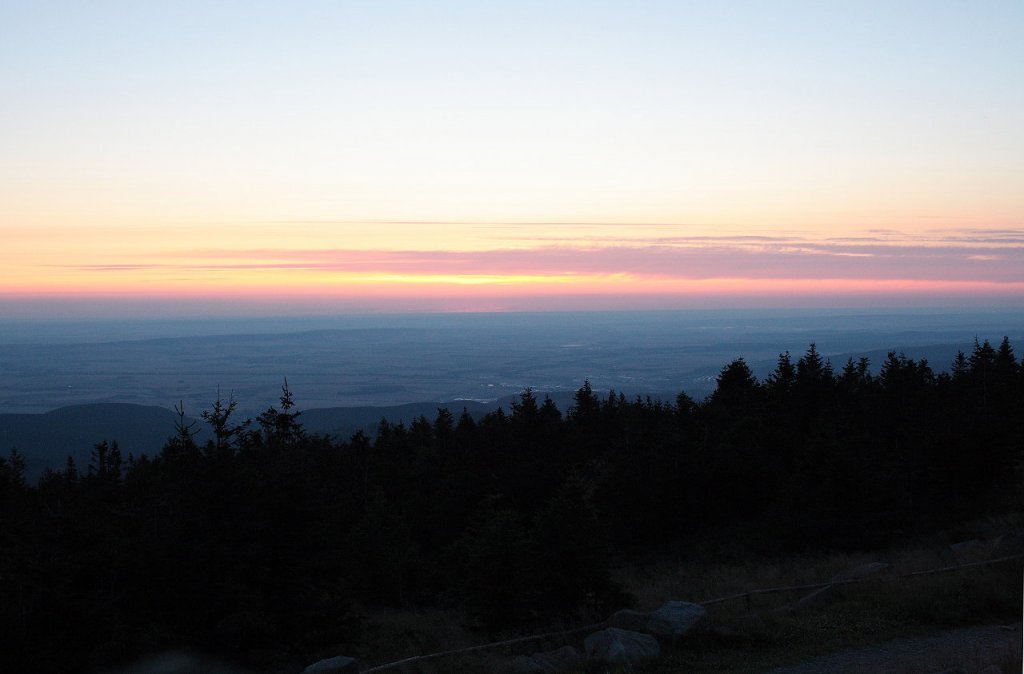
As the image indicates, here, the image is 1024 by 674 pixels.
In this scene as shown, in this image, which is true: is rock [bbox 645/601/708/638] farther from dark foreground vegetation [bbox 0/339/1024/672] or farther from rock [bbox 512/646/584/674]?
dark foreground vegetation [bbox 0/339/1024/672]

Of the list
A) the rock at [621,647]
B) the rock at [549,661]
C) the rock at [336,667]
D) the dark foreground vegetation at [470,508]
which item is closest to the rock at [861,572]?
the dark foreground vegetation at [470,508]

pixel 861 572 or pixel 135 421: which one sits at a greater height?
pixel 861 572

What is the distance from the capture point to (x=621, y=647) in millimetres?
9641

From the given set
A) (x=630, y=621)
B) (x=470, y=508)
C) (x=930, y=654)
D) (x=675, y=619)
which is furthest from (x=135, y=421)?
(x=930, y=654)

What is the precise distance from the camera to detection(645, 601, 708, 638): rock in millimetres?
10336

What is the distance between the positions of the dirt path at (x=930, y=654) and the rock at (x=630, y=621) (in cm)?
188

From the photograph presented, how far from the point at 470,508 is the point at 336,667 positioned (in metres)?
17.1

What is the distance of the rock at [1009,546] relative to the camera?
1307 cm

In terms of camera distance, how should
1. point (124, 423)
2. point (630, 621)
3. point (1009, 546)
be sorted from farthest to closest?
point (124, 423) → point (1009, 546) → point (630, 621)

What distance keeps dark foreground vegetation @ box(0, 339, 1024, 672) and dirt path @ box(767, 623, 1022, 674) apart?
4.10 m

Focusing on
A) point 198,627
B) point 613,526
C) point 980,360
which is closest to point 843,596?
point 198,627

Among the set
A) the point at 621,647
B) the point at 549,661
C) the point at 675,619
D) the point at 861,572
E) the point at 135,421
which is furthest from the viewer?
the point at 135,421

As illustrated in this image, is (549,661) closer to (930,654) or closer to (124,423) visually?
(930,654)

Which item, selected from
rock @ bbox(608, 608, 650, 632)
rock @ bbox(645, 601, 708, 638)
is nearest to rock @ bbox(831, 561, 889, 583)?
rock @ bbox(645, 601, 708, 638)
